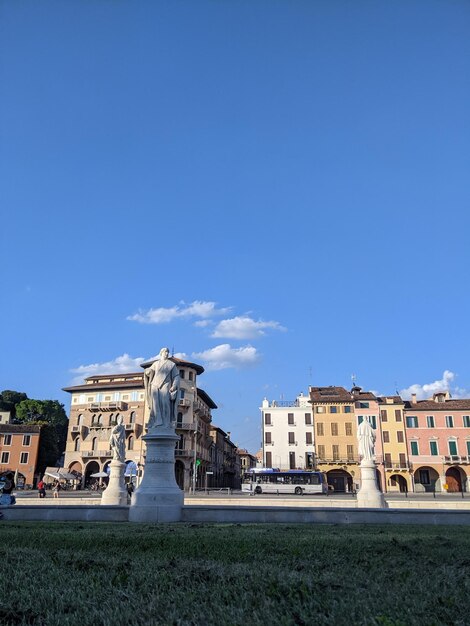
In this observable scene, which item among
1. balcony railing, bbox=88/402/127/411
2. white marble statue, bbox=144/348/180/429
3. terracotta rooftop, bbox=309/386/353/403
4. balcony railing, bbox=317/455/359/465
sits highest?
terracotta rooftop, bbox=309/386/353/403

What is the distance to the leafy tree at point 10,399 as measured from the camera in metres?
87.2

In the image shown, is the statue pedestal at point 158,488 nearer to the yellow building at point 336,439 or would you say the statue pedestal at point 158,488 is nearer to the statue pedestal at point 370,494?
the statue pedestal at point 370,494

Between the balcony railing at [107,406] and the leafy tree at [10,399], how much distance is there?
93.2ft

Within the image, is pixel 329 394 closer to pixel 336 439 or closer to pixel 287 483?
pixel 336 439

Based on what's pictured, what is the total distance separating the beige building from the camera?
208 feet

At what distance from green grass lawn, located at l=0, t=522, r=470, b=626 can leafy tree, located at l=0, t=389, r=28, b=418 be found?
89252 millimetres

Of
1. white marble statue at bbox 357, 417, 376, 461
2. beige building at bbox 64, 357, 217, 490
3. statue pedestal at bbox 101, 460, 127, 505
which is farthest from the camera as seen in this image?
beige building at bbox 64, 357, 217, 490

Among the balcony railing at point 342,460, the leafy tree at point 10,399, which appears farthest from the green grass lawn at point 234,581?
the leafy tree at point 10,399

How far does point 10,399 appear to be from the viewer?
90.6m

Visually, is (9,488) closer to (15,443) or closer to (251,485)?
(251,485)

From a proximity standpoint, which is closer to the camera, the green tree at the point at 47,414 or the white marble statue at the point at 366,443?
the white marble statue at the point at 366,443

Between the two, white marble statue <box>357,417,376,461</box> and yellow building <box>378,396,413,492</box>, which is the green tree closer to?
yellow building <box>378,396,413,492</box>

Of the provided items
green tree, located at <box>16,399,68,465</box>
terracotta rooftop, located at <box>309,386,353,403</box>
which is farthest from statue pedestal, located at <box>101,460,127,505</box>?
green tree, located at <box>16,399,68,465</box>

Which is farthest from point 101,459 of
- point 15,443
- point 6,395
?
point 6,395
